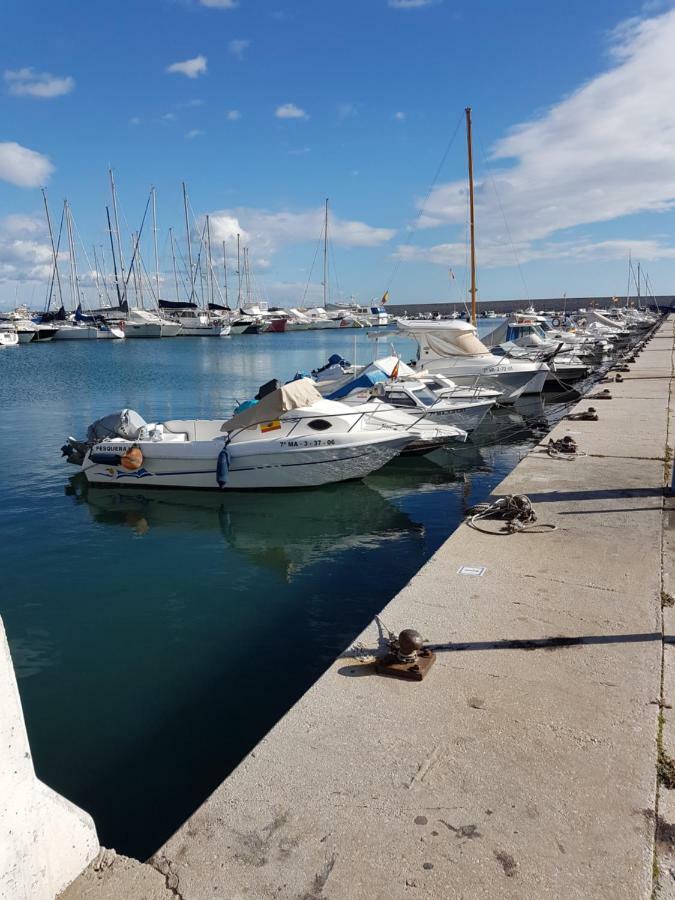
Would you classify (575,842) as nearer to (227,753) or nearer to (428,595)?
(428,595)

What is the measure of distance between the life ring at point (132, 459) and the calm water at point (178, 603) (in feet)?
2.42

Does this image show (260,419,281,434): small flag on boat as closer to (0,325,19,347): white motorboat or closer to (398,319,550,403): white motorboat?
(398,319,550,403): white motorboat

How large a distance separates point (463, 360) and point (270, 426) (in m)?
12.4

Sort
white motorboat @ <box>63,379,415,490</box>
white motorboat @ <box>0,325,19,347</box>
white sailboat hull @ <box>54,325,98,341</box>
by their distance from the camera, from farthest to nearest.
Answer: white sailboat hull @ <box>54,325,98,341</box>, white motorboat @ <box>0,325,19,347</box>, white motorboat @ <box>63,379,415,490</box>

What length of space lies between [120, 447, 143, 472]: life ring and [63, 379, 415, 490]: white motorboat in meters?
0.02

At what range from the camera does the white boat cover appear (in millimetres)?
13562

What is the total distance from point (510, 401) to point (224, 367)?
90.6ft

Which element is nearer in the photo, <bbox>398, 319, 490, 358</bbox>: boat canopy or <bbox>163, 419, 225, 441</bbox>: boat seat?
<bbox>163, 419, 225, 441</bbox>: boat seat

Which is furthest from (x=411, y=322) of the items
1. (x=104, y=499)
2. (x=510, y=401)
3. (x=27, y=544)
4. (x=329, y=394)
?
(x=27, y=544)

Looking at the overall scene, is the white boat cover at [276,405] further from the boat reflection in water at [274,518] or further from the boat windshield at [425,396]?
the boat windshield at [425,396]

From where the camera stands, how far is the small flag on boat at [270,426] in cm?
1386

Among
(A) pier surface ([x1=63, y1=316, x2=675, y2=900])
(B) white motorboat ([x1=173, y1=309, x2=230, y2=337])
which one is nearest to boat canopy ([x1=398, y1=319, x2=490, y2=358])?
(A) pier surface ([x1=63, y1=316, x2=675, y2=900])

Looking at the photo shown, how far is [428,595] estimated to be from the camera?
5.97 m

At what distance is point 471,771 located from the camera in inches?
143
